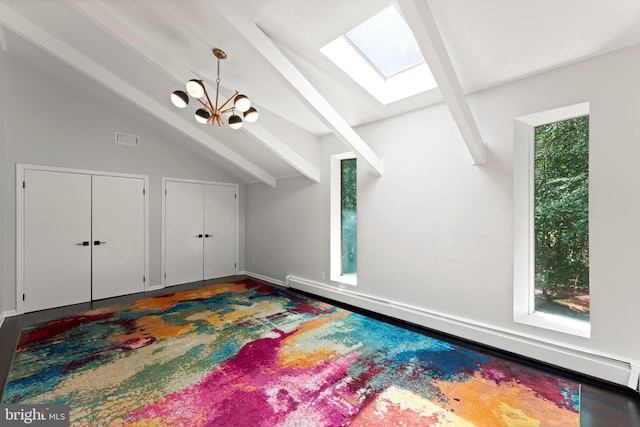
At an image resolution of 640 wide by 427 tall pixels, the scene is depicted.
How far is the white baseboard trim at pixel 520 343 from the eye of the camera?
2.15m

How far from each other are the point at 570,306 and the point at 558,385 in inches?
32.7

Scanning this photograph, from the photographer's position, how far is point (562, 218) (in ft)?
8.70

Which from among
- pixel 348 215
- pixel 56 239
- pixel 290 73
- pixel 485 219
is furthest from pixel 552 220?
pixel 56 239

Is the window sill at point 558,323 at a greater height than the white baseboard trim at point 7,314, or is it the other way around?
the window sill at point 558,323

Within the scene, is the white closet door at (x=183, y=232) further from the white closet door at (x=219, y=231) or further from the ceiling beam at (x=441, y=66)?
the ceiling beam at (x=441, y=66)

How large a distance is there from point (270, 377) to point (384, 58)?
11.0 ft

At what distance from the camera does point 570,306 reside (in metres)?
2.61

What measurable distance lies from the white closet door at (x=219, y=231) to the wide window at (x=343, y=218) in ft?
9.27

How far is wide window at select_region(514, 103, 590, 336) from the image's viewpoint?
8.30 feet

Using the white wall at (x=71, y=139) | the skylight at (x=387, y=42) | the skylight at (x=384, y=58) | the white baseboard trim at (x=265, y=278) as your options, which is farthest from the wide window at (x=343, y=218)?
the white wall at (x=71, y=139)

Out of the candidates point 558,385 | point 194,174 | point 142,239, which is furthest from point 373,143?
point 142,239

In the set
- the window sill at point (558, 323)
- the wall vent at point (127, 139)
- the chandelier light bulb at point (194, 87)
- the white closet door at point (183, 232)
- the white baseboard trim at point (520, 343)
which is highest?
the wall vent at point (127, 139)

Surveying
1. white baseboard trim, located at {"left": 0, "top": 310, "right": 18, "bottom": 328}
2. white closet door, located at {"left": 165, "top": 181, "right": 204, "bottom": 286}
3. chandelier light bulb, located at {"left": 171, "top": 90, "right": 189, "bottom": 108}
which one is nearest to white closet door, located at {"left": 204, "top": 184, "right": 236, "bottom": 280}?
white closet door, located at {"left": 165, "top": 181, "right": 204, "bottom": 286}

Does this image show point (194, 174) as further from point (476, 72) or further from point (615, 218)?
point (615, 218)
